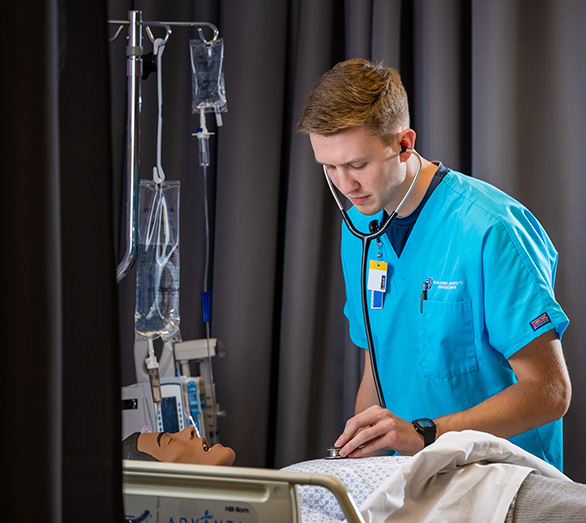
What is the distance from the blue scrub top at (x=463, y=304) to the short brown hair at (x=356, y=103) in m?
0.24

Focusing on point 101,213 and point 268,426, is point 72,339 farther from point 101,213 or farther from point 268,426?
point 268,426

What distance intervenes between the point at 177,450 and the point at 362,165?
0.80 metres

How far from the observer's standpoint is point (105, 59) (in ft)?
1.87

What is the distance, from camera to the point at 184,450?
1535 millimetres

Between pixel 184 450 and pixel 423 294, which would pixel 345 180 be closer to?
pixel 423 294

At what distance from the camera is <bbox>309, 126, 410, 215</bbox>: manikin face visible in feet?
5.35

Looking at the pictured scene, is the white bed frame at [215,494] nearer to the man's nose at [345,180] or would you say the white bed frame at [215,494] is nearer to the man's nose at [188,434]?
the man's nose at [188,434]

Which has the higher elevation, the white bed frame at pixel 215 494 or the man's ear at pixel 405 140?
the man's ear at pixel 405 140

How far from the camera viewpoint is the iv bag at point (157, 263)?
6.76 feet

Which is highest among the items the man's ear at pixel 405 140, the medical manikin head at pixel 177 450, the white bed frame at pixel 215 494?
the man's ear at pixel 405 140

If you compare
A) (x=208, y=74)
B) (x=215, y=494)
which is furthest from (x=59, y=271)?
(x=208, y=74)

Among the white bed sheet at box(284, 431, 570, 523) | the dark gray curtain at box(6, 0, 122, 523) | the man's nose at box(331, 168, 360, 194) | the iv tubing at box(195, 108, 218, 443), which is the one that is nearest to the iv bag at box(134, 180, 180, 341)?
the iv tubing at box(195, 108, 218, 443)

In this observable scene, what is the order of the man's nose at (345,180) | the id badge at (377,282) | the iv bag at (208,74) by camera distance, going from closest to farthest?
the man's nose at (345,180), the id badge at (377,282), the iv bag at (208,74)

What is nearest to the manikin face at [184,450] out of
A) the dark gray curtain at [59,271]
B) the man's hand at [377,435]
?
the man's hand at [377,435]
